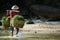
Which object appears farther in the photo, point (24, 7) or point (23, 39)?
point (24, 7)

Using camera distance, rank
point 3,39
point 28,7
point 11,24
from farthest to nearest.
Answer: point 28,7 → point 11,24 → point 3,39

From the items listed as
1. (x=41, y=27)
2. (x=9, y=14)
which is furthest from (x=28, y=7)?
(x=9, y=14)

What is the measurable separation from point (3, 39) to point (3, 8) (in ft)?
60.2

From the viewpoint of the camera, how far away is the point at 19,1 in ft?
101

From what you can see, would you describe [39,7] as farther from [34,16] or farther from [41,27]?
[41,27]

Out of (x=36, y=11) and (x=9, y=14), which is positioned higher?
(x=9, y=14)

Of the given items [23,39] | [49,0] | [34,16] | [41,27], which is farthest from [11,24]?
[49,0]

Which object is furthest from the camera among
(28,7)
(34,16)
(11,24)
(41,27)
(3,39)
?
(28,7)

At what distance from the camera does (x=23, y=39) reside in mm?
11828

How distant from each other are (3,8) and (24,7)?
223cm

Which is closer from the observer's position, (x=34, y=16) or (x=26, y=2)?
(x=34, y=16)

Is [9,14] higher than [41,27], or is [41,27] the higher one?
[9,14]

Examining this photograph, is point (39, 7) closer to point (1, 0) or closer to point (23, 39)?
point (1, 0)

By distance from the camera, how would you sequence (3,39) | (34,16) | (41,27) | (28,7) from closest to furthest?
(3,39) → (41,27) → (34,16) → (28,7)
